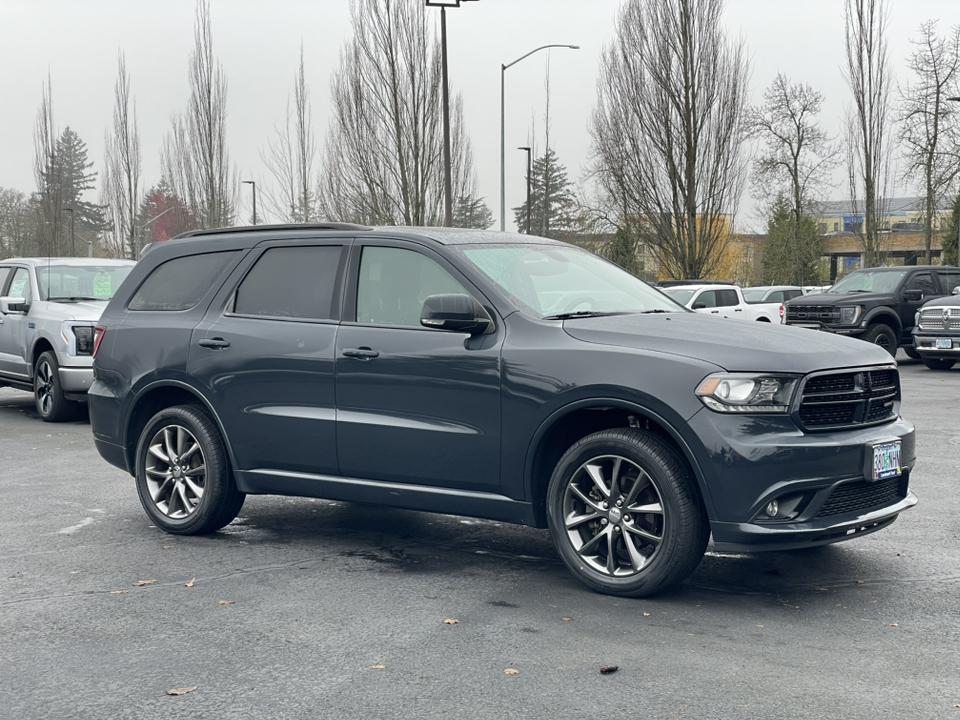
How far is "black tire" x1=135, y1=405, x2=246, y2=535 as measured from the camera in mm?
6578

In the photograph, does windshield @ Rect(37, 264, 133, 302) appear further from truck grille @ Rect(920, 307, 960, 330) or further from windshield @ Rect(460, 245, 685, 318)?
truck grille @ Rect(920, 307, 960, 330)

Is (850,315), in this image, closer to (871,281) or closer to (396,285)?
(871,281)

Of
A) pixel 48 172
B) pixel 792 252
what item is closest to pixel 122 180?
pixel 48 172

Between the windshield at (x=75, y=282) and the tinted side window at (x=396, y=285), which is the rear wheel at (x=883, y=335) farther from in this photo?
the tinted side window at (x=396, y=285)

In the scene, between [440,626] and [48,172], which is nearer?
[440,626]

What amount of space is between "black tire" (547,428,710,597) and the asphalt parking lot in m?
0.15

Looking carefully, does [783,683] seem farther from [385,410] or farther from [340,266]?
[340,266]

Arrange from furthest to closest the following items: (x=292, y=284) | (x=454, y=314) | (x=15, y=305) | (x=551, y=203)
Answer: (x=551, y=203) → (x=15, y=305) → (x=292, y=284) → (x=454, y=314)

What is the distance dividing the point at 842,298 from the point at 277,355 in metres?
16.3

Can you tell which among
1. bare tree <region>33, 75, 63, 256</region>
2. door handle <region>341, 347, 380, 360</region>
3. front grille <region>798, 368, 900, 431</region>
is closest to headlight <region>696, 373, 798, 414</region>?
front grille <region>798, 368, 900, 431</region>

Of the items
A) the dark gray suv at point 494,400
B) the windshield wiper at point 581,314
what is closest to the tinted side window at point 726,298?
the dark gray suv at point 494,400

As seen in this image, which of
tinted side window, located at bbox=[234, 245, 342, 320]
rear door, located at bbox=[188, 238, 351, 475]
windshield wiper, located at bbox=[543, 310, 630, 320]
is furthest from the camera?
tinted side window, located at bbox=[234, 245, 342, 320]

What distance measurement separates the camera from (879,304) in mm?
20297

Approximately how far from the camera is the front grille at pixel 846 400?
5025 mm
